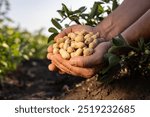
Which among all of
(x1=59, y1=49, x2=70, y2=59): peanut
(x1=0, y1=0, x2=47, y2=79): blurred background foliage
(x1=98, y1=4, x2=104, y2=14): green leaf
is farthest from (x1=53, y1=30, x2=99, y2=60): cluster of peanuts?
(x1=0, y1=0, x2=47, y2=79): blurred background foliage

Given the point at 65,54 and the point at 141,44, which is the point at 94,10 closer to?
the point at 65,54

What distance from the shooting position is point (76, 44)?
239 centimetres

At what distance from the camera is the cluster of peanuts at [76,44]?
234 centimetres

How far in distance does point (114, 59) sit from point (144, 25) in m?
0.22

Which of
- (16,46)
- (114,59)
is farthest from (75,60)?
(16,46)

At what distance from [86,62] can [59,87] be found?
1.73m

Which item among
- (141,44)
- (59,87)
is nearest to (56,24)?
(141,44)

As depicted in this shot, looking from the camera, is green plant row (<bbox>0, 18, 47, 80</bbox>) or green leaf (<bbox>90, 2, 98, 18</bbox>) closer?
green leaf (<bbox>90, 2, 98, 18</bbox>)

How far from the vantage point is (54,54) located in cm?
246

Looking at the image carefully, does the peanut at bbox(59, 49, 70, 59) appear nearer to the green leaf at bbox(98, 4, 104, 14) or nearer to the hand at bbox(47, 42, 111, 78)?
the hand at bbox(47, 42, 111, 78)

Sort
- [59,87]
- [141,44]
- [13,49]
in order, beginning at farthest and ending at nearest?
[13,49], [59,87], [141,44]

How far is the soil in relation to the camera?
8.08 feet

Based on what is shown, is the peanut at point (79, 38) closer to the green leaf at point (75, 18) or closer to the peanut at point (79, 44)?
the peanut at point (79, 44)

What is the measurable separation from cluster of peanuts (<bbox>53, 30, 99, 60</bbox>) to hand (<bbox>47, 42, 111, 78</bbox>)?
32 millimetres
